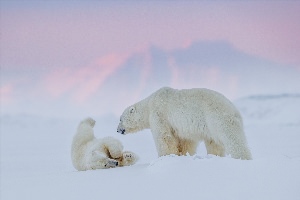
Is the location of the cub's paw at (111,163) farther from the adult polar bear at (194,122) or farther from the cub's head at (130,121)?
the cub's head at (130,121)

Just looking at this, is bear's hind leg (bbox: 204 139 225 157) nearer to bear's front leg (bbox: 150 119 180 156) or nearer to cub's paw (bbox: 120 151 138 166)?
bear's front leg (bbox: 150 119 180 156)

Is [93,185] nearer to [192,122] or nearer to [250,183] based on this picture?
[250,183]

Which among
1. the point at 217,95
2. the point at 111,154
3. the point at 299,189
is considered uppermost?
the point at 217,95

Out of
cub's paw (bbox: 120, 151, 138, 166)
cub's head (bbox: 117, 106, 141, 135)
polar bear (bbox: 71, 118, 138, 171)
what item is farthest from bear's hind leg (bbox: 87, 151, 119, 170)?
cub's head (bbox: 117, 106, 141, 135)

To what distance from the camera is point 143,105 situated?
7340 mm

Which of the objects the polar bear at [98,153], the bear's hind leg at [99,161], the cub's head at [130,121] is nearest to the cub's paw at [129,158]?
the polar bear at [98,153]

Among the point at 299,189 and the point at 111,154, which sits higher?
the point at 111,154

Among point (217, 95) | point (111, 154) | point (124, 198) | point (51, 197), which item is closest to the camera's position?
point (124, 198)

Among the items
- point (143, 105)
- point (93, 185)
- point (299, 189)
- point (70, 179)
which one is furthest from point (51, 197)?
point (143, 105)

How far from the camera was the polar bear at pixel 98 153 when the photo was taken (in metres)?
6.30

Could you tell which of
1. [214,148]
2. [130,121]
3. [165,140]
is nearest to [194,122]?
[214,148]

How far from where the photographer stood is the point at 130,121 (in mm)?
7602

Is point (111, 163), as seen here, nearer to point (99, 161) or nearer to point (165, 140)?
point (99, 161)

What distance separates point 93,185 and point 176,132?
2.27 metres
